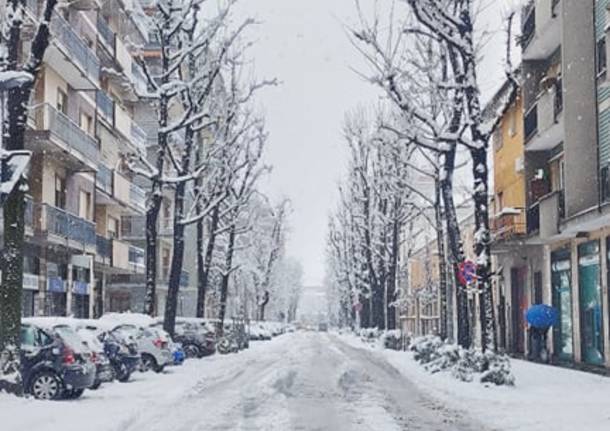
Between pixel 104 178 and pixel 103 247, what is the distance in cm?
311

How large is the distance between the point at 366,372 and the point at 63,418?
1641 centimetres

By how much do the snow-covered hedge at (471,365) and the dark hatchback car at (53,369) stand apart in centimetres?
933

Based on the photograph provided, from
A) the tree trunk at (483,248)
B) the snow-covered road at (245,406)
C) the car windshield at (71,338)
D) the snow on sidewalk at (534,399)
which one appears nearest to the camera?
the snow-covered road at (245,406)

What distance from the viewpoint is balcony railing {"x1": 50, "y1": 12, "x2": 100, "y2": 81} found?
35175 millimetres

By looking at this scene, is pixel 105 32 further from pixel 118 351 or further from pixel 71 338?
pixel 71 338

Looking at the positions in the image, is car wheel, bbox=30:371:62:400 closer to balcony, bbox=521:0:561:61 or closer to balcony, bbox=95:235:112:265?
balcony, bbox=521:0:561:61

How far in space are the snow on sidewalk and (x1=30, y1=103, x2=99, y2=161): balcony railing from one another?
14454mm

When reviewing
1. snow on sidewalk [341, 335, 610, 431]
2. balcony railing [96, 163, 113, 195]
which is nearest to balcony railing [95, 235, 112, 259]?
balcony railing [96, 163, 113, 195]

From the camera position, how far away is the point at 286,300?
14412 cm

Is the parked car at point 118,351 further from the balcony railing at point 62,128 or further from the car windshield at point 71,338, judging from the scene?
the balcony railing at point 62,128

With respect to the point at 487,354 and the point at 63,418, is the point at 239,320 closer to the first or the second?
the point at 487,354

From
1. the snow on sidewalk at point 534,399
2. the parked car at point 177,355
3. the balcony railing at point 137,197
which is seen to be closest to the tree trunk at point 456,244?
the snow on sidewalk at point 534,399

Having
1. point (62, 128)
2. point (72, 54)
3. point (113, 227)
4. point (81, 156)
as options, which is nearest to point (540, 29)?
point (62, 128)

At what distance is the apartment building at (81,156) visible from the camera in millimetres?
34750
